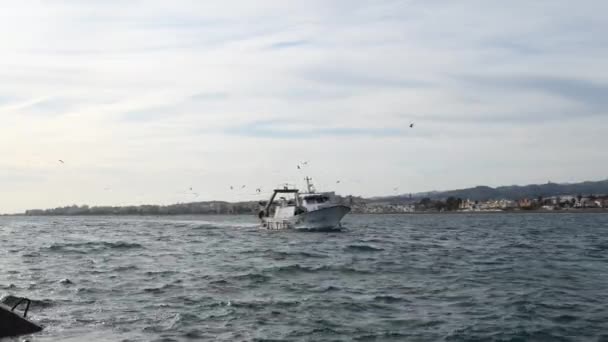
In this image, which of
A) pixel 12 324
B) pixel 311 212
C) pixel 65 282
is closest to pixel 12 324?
pixel 12 324

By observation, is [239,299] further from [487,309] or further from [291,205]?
[291,205]

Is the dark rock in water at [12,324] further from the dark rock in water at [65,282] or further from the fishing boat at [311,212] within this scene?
the fishing boat at [311,212]

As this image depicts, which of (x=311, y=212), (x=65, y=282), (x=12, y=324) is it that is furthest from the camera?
(x=311, y=212)

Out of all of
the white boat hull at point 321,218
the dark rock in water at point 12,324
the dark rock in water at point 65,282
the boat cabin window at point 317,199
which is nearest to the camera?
the dark rock in water at point 12,324

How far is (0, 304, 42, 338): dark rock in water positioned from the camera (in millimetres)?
17562

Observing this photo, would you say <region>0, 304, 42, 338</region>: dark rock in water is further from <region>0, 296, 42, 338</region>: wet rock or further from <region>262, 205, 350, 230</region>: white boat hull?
<region>262, 205, 350, 230</region>: white boat hull

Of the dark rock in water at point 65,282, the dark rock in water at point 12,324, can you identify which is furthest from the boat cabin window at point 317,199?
the dark rock in water at point 12,324

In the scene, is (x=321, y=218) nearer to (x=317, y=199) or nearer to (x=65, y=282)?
(x=317, y=199)

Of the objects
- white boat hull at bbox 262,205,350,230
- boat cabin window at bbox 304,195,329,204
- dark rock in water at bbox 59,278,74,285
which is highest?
boat cabin window at bbox 304,195,329,204

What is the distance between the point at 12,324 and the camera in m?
17.8

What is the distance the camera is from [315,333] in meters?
19.7

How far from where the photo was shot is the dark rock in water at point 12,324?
57.6 feet

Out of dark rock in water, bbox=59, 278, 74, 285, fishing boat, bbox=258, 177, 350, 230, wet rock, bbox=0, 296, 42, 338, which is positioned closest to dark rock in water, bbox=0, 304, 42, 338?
wet rock, bbox=0, 296, 42, 338

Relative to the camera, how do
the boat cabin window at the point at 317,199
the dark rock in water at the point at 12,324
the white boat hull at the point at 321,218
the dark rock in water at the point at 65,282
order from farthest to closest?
the boat cabin window at the point at 317,199 → the white boat hull at the point at 321,218 → the dark rock in water at the point at 65,282 → the dark rock in water at the point at 12,324
